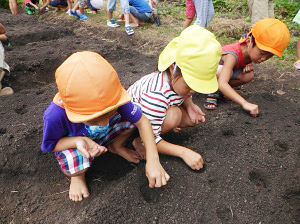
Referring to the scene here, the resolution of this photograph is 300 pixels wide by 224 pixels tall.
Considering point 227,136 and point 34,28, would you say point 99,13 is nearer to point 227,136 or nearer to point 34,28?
point 34,28

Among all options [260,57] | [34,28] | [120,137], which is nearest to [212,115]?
[260,57]

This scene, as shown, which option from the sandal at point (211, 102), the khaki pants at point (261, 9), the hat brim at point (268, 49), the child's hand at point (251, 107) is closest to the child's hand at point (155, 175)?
the child's hand at point (251, 107)

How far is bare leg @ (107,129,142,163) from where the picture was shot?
5.32ft

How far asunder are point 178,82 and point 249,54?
1071mm

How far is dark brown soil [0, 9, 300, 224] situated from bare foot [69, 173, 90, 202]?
35 mm

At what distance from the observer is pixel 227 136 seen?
5.80 feet

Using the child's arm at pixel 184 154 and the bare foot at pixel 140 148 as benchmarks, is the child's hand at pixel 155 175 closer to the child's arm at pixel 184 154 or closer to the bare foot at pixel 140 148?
the child's arm at pixel 184 154

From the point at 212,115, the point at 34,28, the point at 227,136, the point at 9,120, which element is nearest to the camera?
the point at 227,136

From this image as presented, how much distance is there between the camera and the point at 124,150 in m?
1.66

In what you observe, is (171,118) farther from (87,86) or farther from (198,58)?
(87,86)

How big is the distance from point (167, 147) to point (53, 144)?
2.16 feet

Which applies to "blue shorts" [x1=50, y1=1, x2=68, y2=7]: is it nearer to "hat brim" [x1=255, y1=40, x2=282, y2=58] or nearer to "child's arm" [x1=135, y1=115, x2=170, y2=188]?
"hat brim" [x1=255, y1=40, x2=282, y2=58]

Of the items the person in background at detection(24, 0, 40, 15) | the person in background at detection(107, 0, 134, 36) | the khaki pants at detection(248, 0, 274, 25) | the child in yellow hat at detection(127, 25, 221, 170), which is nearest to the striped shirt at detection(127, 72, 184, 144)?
the child in yellow hat at detection(127, 25, 221, 170)

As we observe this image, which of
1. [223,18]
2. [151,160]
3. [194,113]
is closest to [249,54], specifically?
[194,113]
